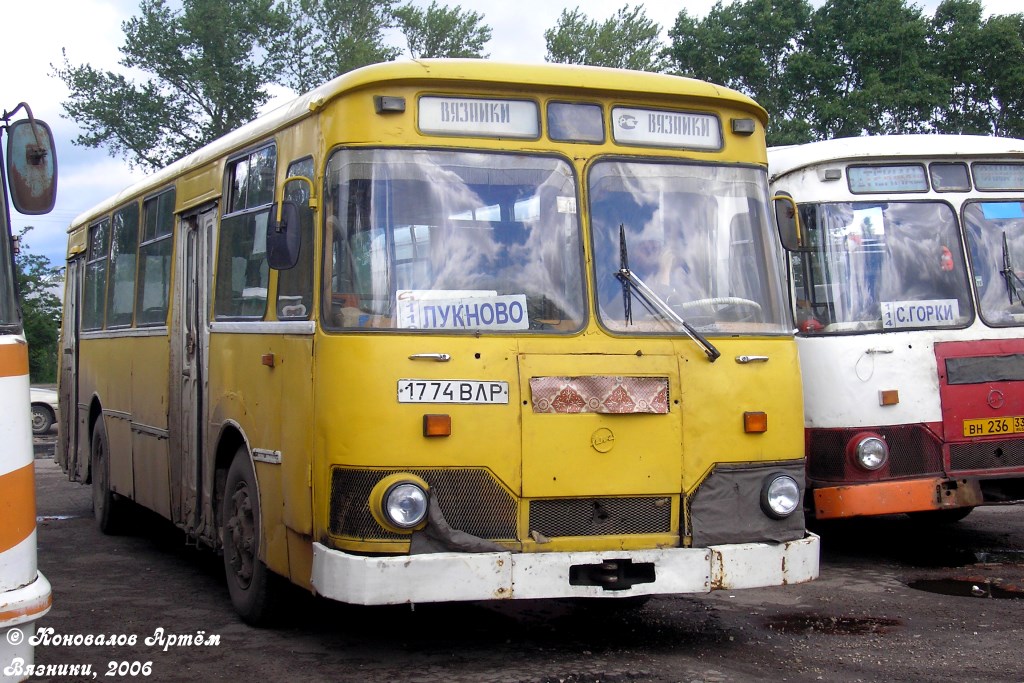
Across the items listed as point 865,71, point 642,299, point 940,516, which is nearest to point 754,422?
point 642,299

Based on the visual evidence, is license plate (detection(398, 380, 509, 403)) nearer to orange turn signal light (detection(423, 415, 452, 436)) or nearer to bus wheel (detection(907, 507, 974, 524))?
orange turn signal light (detection(423, 415, 452, 436))

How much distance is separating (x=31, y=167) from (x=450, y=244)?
200 centimetres

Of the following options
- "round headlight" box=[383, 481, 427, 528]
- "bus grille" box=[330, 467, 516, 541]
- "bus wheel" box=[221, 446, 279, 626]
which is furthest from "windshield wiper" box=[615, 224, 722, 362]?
"bus wheel" box=[221, 446, 279, 626]

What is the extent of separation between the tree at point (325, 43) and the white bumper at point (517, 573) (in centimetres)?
4472

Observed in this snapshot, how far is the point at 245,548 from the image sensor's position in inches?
297

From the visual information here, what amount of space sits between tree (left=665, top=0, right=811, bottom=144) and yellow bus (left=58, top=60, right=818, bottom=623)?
3259 centimetres

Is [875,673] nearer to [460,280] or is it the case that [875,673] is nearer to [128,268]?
[460,280]

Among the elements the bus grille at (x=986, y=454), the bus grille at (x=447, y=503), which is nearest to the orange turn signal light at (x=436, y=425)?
the bus grille at (x=447, y=503)

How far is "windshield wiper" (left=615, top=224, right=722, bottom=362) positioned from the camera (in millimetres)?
6512

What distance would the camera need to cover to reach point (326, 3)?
51.3 metres

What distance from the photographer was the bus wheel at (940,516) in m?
11.2

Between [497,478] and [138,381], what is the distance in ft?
16.3

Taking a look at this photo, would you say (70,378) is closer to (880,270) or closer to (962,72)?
(880,270)

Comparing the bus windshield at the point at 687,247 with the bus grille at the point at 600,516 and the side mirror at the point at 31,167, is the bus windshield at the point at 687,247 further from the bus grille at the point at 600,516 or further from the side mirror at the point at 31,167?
the side mirror at the point at 31,167
